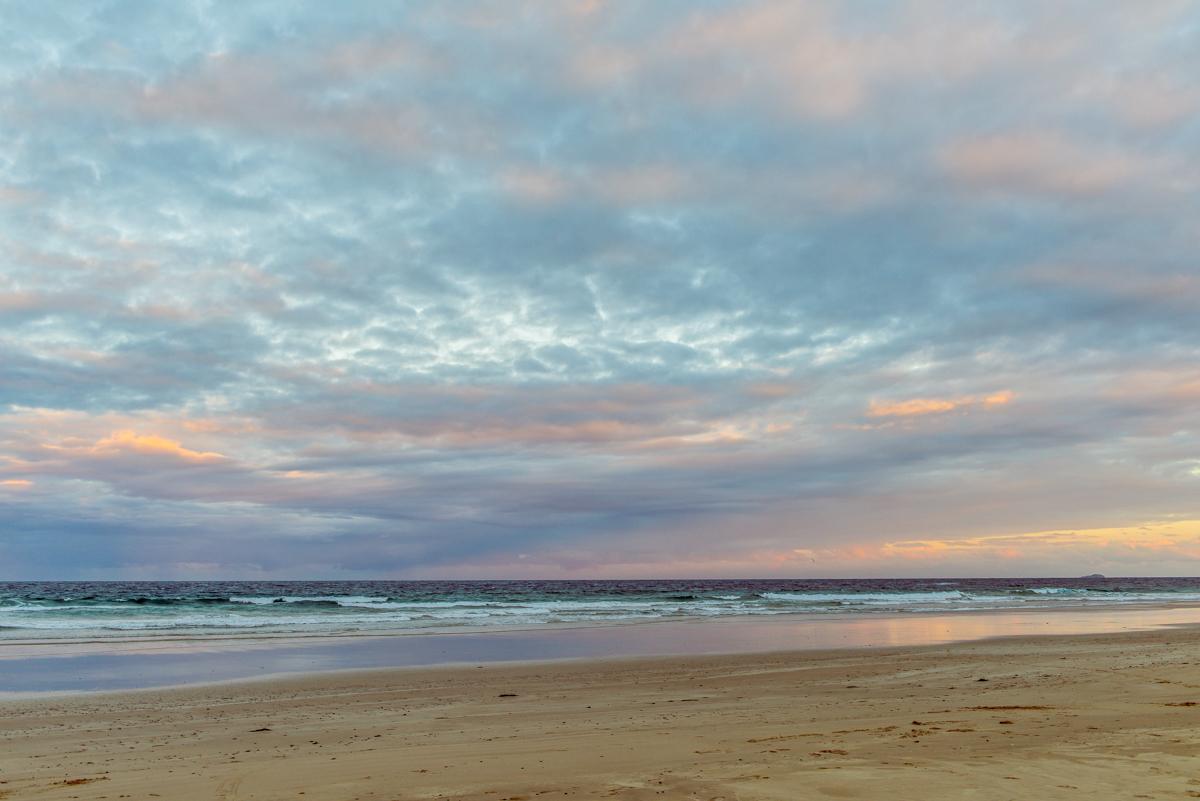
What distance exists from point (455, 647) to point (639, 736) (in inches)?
665

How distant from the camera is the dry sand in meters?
7.94

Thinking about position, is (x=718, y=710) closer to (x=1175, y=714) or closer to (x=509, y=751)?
(x=509, y=751)

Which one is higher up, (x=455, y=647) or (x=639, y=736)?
(x=639, y=736)

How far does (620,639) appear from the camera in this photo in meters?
29.2

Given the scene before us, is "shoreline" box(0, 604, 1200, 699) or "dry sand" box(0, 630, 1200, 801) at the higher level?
"dry sand" box(0, 630, 1200, 801)

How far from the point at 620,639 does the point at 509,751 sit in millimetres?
19539

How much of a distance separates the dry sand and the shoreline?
9.36 feet

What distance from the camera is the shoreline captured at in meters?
19.7

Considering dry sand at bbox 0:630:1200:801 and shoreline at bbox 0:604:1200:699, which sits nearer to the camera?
dry sand at bbox 0:630:1200:801

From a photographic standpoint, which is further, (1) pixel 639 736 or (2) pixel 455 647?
(2) pixel 455 647

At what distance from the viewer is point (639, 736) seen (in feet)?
36.0

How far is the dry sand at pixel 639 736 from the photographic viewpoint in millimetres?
7938

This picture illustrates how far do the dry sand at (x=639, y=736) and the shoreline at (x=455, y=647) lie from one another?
9.36 ft

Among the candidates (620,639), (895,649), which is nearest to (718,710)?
(895,649)
